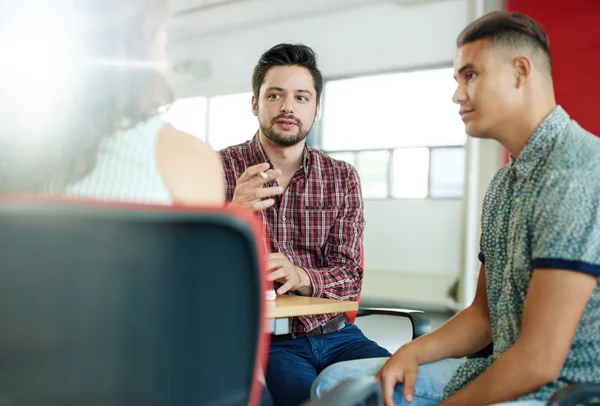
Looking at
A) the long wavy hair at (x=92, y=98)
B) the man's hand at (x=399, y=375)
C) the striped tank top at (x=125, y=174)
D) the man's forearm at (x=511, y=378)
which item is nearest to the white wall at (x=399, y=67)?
the man's hand at (x=399, y=375)

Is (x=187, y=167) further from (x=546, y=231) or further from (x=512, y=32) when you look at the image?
(x=512, y=32)

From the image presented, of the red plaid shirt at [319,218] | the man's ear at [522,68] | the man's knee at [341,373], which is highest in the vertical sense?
the man's ear at [522,68]

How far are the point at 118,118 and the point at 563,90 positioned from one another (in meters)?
4.25

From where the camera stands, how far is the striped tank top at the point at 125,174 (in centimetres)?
88

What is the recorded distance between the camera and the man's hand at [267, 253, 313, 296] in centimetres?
186

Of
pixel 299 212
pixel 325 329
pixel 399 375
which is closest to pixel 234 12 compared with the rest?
pixel 299 212

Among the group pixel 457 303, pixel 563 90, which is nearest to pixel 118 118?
pixel 563 90

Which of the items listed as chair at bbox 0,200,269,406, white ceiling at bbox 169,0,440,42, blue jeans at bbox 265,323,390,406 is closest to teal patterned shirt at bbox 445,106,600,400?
blue jeans at bbox 265,323,390,406

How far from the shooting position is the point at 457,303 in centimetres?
563

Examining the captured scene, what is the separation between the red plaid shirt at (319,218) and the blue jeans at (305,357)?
11 centimetres

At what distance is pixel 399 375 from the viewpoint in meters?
1.38

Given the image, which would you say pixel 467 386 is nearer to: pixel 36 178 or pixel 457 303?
pixel 36 178

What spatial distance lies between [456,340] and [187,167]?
88 centimetres

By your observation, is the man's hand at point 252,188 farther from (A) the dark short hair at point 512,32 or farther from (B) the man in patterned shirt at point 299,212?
(A) the dark short hair at point 512,32
